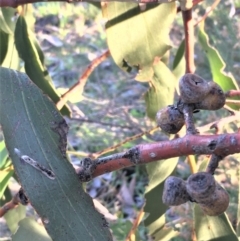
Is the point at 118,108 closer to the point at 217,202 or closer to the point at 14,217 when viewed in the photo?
the point at 14,217

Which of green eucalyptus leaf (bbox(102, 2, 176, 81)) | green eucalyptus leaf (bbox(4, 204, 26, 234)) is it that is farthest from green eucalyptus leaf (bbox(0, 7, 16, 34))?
green eucalyptus leaf (bbox(4, 204, 26, 234))

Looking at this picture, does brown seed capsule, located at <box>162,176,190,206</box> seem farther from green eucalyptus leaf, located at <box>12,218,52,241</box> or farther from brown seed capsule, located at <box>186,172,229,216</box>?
green eucalyptus leaf, located at <box>12,218,52,241</box>

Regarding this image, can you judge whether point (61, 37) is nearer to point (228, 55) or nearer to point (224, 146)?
point (228, 55)

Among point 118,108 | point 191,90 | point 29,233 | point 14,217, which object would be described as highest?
point 191,90

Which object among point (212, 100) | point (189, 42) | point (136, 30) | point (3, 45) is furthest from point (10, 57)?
point (212, 100)

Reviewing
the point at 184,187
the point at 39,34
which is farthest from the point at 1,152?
the point at 39,34
